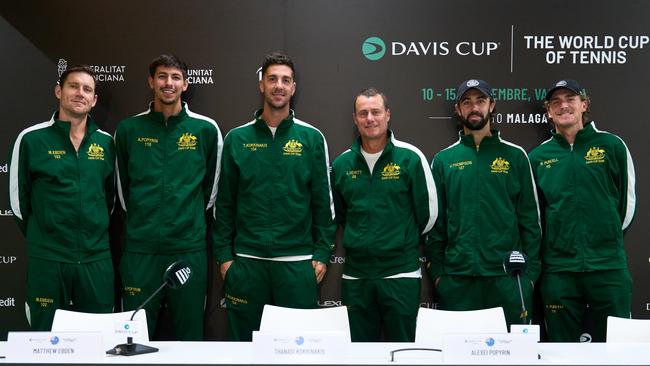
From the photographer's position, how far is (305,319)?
2.74 meters

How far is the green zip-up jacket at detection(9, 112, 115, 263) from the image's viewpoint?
11.3 ft

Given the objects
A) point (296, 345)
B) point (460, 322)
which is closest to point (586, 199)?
point (460, 322)

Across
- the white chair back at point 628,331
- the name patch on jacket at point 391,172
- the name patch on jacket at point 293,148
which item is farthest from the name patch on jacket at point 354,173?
the white chair back at point 628,331

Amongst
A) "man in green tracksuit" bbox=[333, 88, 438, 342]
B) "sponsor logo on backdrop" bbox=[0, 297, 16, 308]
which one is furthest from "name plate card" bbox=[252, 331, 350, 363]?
"sponsor logo on backdrop" bbox=[0, 297, 16, 308]

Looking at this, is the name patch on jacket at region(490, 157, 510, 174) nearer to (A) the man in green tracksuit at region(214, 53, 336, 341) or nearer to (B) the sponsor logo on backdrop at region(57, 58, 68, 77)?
(A) the man in green tracksuit at region(214, 53, 336, 341)

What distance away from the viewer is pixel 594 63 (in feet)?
12.7

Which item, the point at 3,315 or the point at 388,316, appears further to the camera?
the point at 3,315

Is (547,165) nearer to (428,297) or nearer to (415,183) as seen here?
(415,183)

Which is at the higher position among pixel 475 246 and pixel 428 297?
pixel 475 246

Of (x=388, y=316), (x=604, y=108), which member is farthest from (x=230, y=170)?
(x=604, y=108)

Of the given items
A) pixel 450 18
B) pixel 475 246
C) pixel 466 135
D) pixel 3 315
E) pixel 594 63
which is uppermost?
pixel 450 18

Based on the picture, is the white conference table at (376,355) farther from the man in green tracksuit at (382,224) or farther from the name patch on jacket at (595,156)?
→ the name patch on jacket at (595,156)

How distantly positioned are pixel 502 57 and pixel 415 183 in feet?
3.45

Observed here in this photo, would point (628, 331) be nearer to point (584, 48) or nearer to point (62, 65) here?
point (584, 48)
